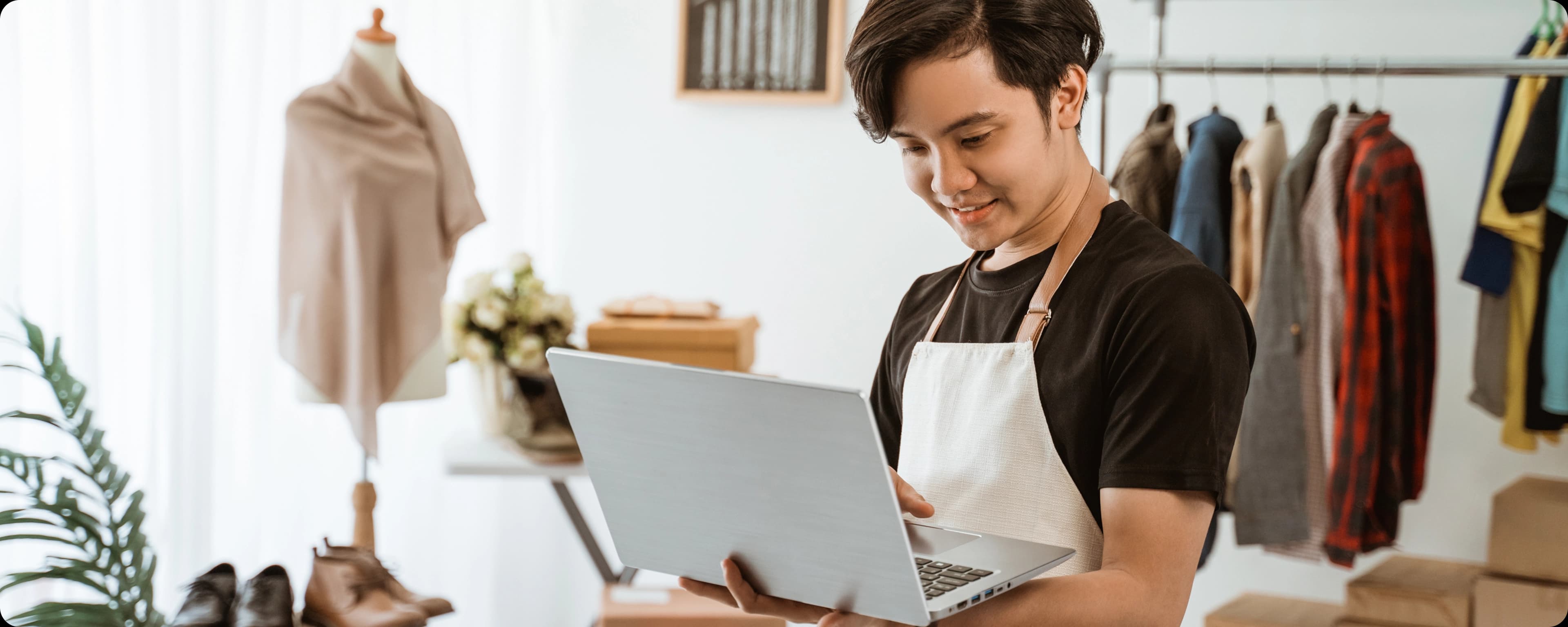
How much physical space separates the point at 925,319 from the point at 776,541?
41 cm

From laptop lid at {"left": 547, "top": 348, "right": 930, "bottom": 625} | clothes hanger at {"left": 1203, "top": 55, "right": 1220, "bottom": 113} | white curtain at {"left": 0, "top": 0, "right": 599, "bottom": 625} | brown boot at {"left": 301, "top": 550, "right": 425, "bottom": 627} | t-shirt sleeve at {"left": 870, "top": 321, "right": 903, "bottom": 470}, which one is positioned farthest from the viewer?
clothes hanger at {"left": 1203, "top": 55, "right": 1220, "bottom": 113}

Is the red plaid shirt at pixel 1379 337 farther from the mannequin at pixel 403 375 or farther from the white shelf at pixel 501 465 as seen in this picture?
the mannequin at pixel 403 375

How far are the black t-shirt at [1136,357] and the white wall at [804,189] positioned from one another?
6.44ft

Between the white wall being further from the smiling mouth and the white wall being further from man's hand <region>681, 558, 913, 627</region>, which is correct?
man's hand <region>681, 558, 913, 627</region>

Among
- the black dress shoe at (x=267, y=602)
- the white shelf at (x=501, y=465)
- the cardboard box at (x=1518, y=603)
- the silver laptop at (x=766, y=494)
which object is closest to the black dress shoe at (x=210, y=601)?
the black dress shoe at (x=267, y=602)

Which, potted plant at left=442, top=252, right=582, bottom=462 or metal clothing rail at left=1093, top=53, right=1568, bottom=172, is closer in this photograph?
metal clothing rail at left=1093, top=53, right=1568, bottom=172

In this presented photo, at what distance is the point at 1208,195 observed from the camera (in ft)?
7.00

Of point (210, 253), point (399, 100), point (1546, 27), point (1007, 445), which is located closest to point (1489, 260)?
point (1546, 27)

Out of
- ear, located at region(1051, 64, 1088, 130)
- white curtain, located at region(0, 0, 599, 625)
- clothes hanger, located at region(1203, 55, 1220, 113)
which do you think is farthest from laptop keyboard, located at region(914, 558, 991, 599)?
clothes hanger, located at region(1203, 55, 1220, 113)

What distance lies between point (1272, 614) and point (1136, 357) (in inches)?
75.9

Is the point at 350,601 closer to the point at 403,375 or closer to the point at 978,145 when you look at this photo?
the point at 403,375

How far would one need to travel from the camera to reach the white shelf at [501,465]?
89.7 inches

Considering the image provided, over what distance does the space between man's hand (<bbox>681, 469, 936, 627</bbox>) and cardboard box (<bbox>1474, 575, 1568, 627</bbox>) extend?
5.75 feet

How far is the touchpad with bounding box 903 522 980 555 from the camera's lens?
0.93 meters
